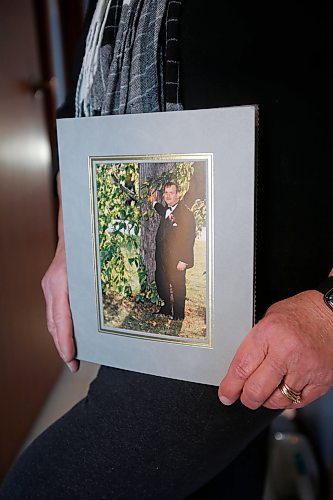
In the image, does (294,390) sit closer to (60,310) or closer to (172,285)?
(172,285)

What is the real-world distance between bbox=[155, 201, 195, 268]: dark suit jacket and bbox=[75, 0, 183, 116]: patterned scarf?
0.12 m

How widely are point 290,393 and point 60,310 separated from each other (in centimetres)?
29

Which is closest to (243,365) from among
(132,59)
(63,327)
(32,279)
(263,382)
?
(263,382)

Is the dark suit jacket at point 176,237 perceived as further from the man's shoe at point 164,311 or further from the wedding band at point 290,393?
the wedding band at point 290,393

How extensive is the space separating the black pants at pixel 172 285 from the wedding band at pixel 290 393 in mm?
123

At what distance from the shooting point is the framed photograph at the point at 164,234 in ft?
1.51

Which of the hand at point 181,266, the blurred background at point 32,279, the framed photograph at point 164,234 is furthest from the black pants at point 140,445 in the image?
the blurred background at point 32,279

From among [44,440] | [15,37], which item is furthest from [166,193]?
[15,37]

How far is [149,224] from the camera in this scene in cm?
50

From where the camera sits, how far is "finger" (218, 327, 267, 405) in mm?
464

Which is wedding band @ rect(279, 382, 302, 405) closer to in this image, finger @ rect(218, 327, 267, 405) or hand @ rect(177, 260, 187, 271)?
finger @ rect(218, 327, 267, 405)

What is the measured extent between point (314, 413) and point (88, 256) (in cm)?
99

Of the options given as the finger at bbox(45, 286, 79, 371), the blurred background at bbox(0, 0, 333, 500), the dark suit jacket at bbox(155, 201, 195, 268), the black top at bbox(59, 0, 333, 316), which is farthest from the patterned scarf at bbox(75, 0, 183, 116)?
the blurred background at bbox(0, 0, 333, 500)

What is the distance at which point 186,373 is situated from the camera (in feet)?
1.72
